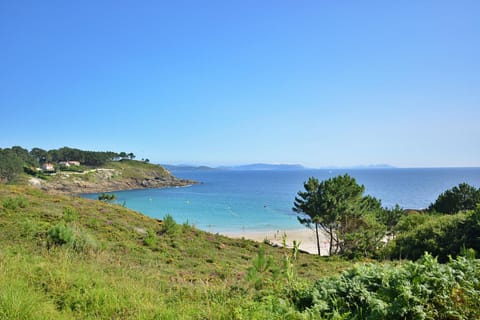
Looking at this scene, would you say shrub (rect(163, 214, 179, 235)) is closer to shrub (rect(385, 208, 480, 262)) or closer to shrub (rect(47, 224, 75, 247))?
shrub (rect(47, 224, 75, 247))

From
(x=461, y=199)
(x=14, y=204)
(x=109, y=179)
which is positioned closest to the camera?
(x=14, y=204)

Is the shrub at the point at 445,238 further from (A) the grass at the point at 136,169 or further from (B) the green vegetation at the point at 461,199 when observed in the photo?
(A) the grass at the point at 136,169

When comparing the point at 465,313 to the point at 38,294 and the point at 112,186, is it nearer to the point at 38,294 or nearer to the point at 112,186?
the point at 38,294

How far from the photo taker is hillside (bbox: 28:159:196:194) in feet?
279

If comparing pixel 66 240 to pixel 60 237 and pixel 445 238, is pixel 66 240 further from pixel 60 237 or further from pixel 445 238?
pixel 445 238

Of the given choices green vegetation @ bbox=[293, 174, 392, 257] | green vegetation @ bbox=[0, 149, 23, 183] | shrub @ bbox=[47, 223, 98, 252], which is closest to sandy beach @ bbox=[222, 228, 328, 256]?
green vegetation @ bbox=[293, 174, 392, 257]

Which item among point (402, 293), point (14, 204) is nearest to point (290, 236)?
point (14, 204)

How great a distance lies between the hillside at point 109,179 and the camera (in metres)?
85.2

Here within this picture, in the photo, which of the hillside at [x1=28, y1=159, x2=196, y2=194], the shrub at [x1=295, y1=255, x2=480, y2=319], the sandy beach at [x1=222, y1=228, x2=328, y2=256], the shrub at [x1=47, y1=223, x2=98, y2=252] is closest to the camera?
the shrub at [x1=295, y1=255, x2=480, y2=319]

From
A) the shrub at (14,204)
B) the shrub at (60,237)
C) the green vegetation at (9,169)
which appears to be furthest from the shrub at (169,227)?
the green vegetation at (9,169)

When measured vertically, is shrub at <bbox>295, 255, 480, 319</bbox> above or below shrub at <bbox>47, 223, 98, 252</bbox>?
above

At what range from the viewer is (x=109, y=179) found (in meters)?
105

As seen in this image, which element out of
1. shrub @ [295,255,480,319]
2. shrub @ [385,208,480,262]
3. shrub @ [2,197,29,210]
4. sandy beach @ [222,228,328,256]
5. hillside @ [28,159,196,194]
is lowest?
sandy beach @ [222,228,328,256]

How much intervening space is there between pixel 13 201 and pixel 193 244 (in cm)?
987
